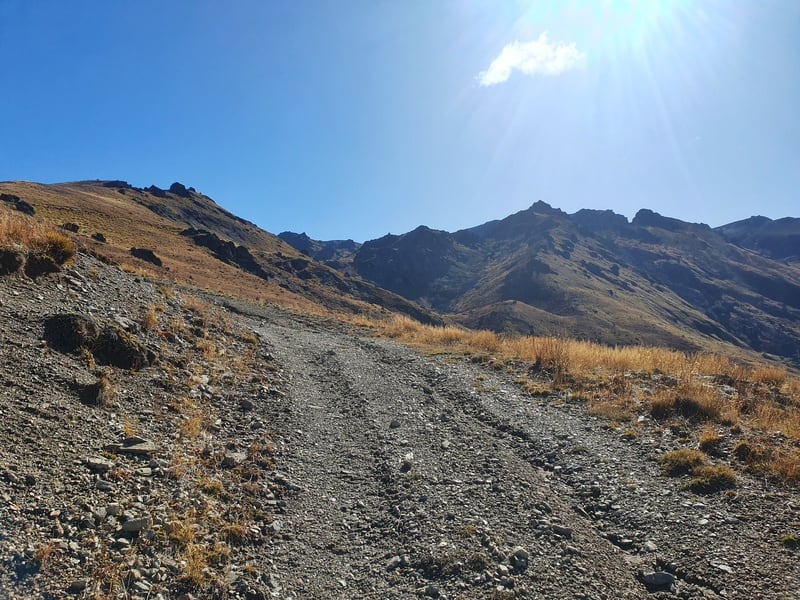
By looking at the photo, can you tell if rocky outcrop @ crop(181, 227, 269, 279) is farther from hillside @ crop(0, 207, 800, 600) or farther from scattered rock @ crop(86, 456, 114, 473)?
scattered rock @ crop(86, 456, 114, 473)

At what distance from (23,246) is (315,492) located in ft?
34.3

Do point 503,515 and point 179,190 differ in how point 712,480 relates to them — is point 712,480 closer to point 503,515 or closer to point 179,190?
point 503,515

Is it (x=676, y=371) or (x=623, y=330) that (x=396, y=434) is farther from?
(x=623, y=330)

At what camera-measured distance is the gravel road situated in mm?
5434

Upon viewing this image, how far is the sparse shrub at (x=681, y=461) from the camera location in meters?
8.30

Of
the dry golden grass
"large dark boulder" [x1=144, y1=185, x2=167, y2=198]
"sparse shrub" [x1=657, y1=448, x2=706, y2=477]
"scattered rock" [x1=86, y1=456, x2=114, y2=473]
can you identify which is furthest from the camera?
"large dark boulder" [x1=144, y1=185, x2=167, y2=198]

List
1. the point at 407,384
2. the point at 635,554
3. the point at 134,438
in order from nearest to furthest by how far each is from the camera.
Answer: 1. the point at 635,554
2. the point at 134,438
3. the point at 407,384

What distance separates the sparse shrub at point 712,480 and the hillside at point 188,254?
41.6 m

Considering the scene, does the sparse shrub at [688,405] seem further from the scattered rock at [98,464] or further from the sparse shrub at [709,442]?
the scattered rock at [98,464]

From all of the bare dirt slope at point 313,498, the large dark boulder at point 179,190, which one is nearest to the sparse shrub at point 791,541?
the bare dirt slope at point 313,498

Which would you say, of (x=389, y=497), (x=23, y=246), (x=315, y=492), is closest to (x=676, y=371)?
(x=389, y=497)

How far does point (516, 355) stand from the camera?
20812mm

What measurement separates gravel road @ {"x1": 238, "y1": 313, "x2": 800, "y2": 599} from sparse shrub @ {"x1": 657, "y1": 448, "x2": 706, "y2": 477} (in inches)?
9.2

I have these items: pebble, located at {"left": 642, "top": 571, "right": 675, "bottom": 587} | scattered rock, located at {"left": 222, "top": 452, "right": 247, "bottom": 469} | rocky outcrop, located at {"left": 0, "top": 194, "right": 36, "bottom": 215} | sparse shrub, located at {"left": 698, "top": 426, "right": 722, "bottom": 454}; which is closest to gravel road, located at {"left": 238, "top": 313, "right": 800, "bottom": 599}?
pebble, located at {"left": 642, "top": 571, "right": 675, "bottom": 587}
